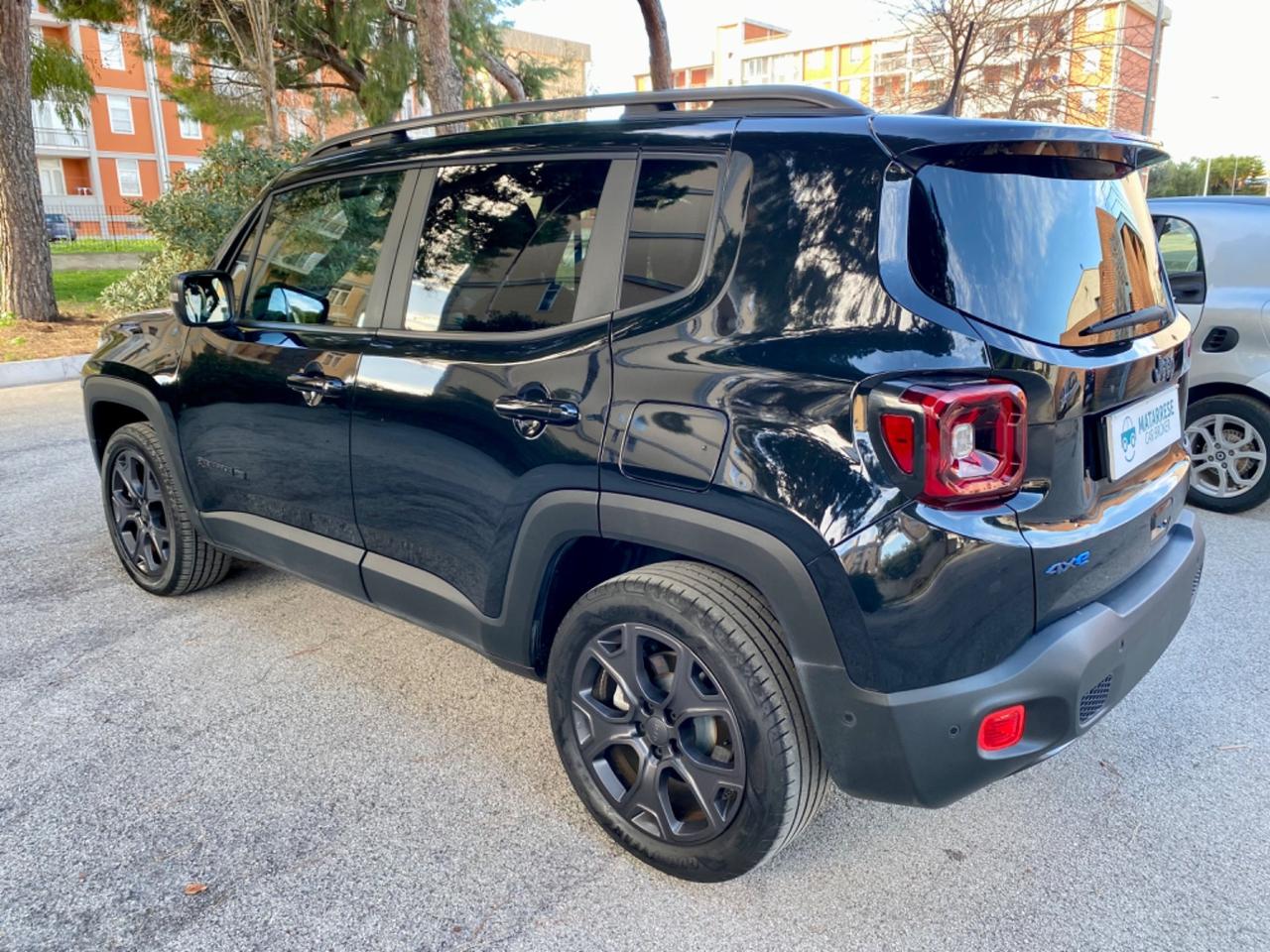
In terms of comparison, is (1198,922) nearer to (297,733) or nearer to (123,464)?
(297,733)

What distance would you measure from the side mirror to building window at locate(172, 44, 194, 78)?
16638mm

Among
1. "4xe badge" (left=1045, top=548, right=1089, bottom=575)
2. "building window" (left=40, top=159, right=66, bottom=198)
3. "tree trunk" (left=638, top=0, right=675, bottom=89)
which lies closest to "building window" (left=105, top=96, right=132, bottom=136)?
"building window" (left=40, top=159, right=66, bottom=198)

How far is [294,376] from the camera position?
123 inches

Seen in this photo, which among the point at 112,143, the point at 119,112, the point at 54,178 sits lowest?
the point at 54,178

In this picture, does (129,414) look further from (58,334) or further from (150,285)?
(58,334)

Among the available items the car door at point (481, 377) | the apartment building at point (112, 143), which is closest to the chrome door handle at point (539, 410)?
the car door at point (481, 377)

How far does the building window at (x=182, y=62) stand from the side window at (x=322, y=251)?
1675 centimetres

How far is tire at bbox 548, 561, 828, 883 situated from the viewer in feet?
6.92

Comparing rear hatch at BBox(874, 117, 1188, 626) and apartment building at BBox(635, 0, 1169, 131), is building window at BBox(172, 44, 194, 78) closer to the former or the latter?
apartment building at BBox(635, 0, 1169, 131)

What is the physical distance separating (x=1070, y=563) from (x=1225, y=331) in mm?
4075

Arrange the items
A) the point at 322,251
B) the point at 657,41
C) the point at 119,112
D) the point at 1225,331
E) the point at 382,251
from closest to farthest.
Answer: the point at 382,251 → the point at 322,251 → the point at 1225,331 → the point at 657,41 → the point at 119,112

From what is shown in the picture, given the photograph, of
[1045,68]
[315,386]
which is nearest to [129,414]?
[315,386]

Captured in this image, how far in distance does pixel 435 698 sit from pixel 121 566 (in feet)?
7.21

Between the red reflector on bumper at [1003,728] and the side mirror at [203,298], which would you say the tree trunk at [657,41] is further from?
the red reflector on bumper at [1003,728]
